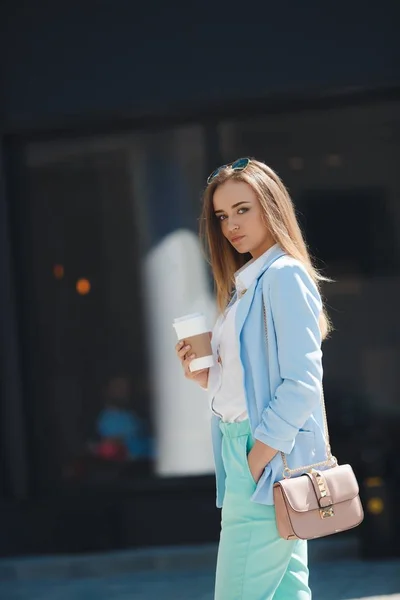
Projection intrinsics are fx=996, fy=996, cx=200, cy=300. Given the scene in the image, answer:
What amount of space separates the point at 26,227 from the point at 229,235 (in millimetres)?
3725

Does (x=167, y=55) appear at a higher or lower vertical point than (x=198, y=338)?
higher

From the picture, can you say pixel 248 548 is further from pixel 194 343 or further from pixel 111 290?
pixel 111 290

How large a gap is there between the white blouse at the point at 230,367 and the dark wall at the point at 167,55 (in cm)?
345

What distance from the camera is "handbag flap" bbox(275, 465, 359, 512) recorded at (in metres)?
2.75

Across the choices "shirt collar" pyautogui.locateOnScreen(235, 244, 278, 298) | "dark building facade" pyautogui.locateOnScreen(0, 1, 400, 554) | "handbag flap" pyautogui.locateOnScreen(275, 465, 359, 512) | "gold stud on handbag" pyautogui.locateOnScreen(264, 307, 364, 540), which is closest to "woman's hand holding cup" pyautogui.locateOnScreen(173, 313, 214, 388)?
"shirt collar" pyautogui.locateOnScreen(235, 244, 278, 298)

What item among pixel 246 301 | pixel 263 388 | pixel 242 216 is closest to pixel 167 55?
pixel 242 216

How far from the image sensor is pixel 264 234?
9.98ft

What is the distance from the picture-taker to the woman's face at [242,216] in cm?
301

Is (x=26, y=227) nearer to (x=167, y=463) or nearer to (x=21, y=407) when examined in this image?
(x=21, y=407)

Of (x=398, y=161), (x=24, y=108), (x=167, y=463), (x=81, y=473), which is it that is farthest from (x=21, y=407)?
(x=398, y=161)

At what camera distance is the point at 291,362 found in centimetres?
275

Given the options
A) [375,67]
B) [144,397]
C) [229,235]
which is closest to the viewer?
[229,235]

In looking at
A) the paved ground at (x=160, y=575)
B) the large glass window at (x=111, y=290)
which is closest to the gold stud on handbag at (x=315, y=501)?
the paved ground at (x=160, y=575)

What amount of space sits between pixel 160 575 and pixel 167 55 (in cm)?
324
